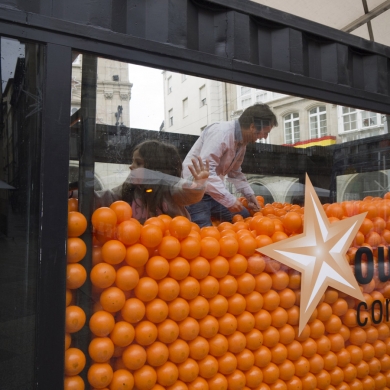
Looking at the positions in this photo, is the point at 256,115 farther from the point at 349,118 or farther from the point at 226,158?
the point at 349,118

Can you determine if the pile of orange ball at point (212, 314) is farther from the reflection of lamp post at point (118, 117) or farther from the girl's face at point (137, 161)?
the reflection of lamp post at point (118, 117)

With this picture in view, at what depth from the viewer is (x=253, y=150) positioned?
236 cm

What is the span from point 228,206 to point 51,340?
3.59 feet

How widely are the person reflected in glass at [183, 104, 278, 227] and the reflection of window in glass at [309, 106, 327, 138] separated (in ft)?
0.83

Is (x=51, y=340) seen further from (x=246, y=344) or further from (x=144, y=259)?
(x=246, y=344)

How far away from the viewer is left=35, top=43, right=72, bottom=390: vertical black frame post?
158 cm

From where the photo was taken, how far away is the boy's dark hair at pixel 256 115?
2.26m

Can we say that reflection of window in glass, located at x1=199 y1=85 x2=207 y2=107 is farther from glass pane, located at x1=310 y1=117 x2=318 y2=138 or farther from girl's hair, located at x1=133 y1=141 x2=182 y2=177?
glass pane, located at x1=310 y1=117 x2=318 y2=138

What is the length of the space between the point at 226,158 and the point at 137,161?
54 cm

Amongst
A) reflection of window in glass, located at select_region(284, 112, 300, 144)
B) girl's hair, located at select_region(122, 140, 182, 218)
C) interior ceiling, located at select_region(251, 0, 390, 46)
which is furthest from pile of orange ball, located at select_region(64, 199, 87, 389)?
interior ceiling, located at select_region(251, 0, 390, 46)

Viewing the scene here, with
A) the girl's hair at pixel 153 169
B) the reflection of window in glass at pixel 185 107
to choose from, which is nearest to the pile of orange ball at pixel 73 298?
the girl's hair at pixel 153 169

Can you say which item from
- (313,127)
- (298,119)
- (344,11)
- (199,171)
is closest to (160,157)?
(199,171)

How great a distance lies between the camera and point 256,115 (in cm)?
229

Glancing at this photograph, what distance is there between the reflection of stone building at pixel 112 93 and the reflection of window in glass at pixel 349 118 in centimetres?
139
